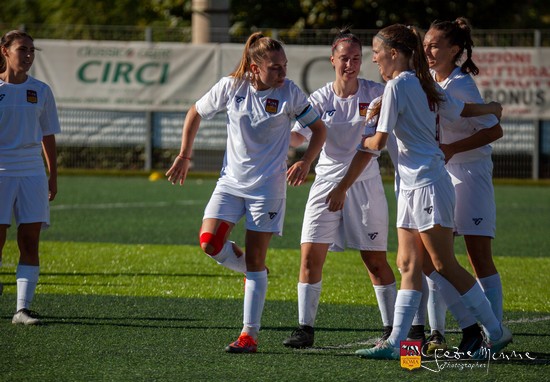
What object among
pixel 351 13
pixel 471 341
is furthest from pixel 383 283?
pixel 351 13

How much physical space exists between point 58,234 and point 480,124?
24.8ft

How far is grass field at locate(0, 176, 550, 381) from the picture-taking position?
5.93 m

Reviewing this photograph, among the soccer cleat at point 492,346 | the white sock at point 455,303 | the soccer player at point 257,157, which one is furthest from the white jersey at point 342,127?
the soccer cleat at point 492,346

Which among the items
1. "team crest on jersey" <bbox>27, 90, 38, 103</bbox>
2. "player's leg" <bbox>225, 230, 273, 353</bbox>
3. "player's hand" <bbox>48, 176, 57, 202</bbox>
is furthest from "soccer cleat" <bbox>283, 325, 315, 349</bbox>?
"team crest on jersey" <bbox>27, 90, 38, 103</bbox>

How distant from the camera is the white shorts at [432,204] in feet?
A: 19.3

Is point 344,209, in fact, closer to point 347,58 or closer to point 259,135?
point 259,135

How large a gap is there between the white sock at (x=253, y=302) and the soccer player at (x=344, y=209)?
1.06ft

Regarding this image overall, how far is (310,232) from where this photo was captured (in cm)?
682

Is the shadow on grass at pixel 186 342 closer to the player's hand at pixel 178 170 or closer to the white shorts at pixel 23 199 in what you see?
the white shorts at pixel 23 199

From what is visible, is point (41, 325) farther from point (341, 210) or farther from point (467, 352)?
point (467, 352)

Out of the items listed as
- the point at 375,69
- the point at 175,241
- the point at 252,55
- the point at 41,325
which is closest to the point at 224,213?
the point at 252,55

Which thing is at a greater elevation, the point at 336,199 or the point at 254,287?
the point at 336,199

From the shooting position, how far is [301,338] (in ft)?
21.9

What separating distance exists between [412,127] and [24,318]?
309cm
